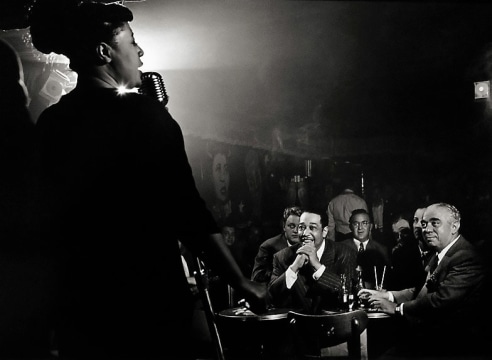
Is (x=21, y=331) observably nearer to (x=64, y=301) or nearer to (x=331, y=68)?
(x=64, y=301)

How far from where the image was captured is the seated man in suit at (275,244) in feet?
18.1

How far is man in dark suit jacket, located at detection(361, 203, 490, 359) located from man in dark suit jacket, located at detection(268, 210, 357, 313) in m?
0.51

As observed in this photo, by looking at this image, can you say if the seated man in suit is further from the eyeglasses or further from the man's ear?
the man's ear

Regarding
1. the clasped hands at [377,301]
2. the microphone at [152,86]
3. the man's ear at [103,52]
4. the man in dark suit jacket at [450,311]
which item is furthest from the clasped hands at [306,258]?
the man's ear at [103,52]

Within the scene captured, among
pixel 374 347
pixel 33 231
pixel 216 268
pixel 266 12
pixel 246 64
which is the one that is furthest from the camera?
pixel 246 64

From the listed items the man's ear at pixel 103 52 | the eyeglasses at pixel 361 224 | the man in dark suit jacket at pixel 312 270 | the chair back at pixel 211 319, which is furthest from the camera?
the eyeglasses at pixel 361 224

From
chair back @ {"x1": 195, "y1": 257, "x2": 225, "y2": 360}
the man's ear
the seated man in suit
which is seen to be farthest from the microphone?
the seated man in suit

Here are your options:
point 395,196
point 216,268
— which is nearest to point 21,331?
point 216,268

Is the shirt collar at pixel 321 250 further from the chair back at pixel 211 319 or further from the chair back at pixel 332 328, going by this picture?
the chair back at pixel 211 319

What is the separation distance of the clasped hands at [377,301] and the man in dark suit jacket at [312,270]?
22cm

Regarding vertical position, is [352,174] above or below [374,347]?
above

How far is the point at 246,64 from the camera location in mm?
7672

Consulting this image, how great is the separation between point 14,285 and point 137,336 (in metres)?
0.73

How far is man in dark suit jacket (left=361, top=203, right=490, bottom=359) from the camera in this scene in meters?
3.48
